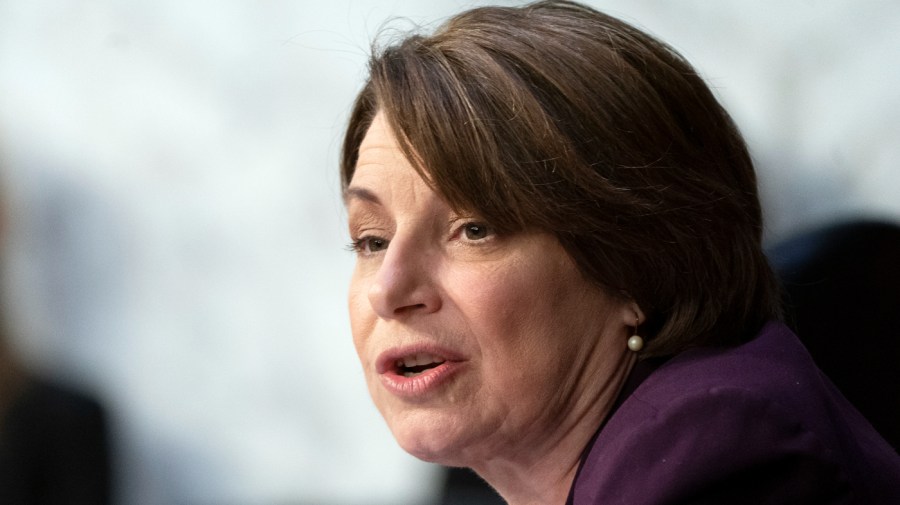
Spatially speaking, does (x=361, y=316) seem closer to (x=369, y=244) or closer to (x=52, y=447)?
(x=369, y=244)

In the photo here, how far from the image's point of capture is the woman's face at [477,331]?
1309 mm

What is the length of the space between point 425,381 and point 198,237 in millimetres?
1063

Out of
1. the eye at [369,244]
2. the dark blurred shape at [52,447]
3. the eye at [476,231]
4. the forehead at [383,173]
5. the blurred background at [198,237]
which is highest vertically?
the forehead at [383,173]

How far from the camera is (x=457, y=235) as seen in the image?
135 cm

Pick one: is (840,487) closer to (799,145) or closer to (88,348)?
(799,145)

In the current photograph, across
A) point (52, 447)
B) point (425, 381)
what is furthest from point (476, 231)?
point (52, 447)

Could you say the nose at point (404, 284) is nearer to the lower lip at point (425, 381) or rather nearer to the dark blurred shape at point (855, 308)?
the lower lip at point (425, 381)

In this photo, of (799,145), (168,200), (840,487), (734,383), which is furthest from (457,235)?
(168,200)

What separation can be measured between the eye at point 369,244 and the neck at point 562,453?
13.3 inches

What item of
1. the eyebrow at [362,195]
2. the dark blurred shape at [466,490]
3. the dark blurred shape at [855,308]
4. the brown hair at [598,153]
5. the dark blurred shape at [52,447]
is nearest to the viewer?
the brown hair at [598,153]

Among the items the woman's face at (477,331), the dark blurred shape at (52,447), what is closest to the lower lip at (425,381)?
the woman's face at (477,331)

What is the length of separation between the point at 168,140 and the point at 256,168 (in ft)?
0.71

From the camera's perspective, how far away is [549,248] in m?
1.32

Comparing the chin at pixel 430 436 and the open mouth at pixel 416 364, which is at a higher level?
the open mouth at pixel 416 364
